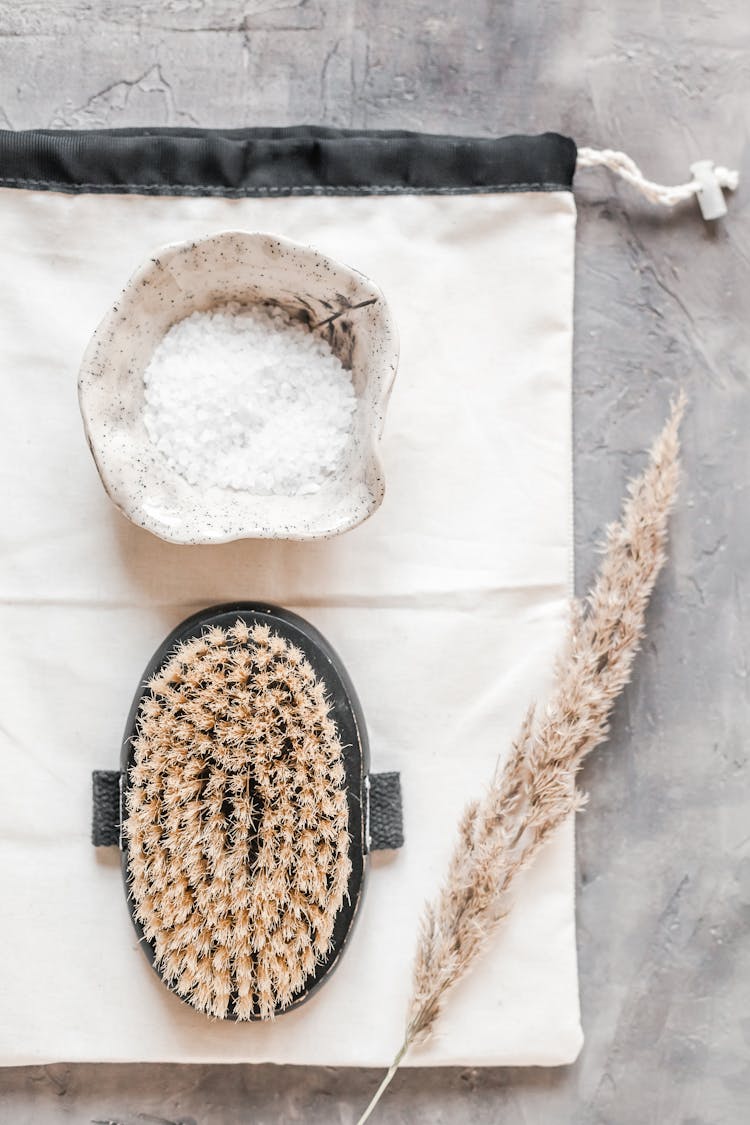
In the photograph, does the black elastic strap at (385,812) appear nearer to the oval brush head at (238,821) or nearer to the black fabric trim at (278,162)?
the oval brush head at (238,821)

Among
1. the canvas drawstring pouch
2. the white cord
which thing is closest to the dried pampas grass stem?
the canvas drawstring pouch

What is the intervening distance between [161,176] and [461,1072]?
93 centimetres

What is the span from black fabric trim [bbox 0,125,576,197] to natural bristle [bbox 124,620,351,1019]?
0.44m

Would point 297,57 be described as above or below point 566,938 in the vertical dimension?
above

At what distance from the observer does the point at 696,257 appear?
37.3 inches

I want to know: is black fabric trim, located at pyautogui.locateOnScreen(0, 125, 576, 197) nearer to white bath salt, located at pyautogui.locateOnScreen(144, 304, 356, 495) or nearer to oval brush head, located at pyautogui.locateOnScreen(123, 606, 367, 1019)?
white bath salt, located at pyautogui.locateOnScreen(144, 304, 356, 495)

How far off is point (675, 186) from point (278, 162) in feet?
1.35

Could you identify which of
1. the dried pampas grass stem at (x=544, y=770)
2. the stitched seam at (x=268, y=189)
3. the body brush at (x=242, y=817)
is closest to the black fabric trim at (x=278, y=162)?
the stitched seam at (x=268, y=189)

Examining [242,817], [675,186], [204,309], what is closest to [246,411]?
[204,309]

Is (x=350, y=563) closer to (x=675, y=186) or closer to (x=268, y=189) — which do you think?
(x=268, y=189)

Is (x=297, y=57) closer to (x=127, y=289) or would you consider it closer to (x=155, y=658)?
(x=127, y=289)

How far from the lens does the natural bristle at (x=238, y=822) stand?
0.79m

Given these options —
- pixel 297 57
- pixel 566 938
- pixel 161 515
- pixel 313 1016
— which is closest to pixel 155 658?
pixel 161 515

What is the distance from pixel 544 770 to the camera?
861 millimetres
